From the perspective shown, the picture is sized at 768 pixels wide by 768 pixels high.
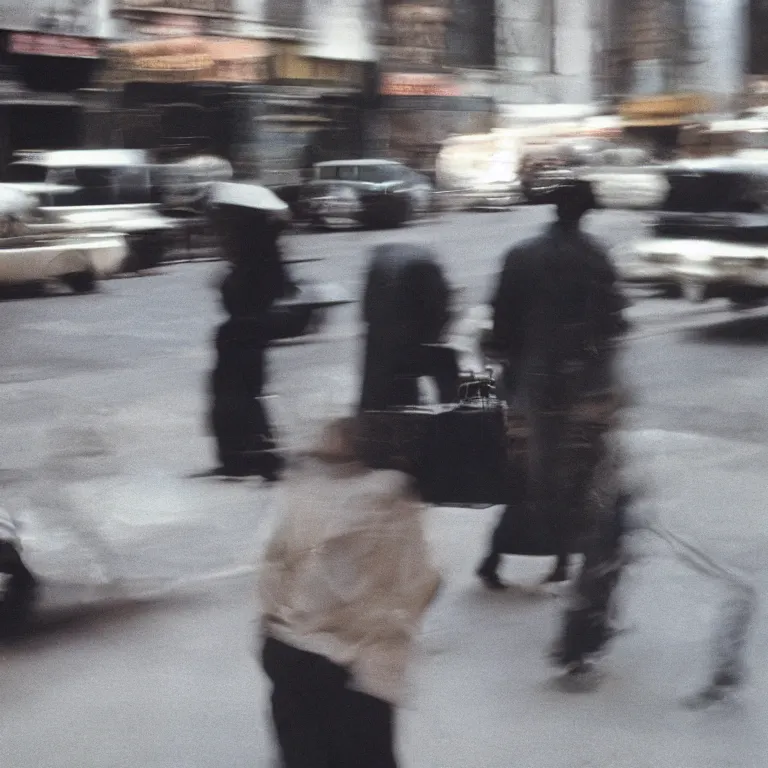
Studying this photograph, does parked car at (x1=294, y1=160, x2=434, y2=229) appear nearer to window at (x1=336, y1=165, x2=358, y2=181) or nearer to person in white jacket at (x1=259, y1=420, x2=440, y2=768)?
window at (x1=336, y1=165, x2=358, y2=181)

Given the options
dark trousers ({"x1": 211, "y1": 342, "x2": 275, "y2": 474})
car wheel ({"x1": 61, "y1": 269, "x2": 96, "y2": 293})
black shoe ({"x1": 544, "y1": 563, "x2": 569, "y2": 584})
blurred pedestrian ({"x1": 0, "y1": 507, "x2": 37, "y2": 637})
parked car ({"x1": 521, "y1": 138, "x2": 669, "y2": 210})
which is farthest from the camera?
car wheel ({"x1": 61, "y1": 269, "x2": 96, "y2": 293})

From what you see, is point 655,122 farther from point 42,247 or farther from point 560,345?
point 560,345

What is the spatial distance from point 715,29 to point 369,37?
7.63ft

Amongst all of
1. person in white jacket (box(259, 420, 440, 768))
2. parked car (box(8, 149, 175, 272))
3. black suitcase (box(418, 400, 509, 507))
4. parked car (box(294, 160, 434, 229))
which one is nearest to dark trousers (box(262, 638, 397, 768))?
person in white jacket (box(259, 420, 440, 768))

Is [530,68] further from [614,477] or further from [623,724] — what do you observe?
[623,724]

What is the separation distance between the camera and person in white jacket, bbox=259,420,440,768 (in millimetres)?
2617

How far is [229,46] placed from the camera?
780 centimetres

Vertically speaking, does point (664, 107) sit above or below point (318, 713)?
above

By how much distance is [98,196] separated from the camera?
13227mm

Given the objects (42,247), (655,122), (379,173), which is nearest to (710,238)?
(655,122)

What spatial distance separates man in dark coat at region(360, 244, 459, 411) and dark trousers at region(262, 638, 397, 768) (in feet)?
8.29

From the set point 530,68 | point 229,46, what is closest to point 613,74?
point 530,68

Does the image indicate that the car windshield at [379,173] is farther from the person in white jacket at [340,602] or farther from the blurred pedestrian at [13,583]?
the person in white jacket at [340,602]

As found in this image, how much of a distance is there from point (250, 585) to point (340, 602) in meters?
2.67
